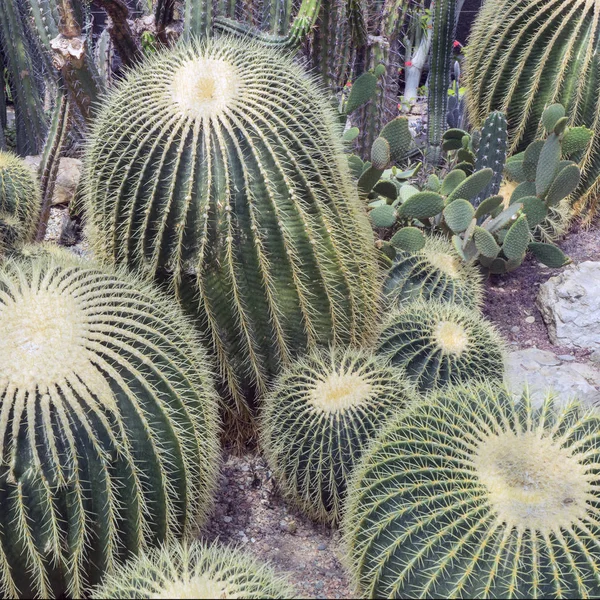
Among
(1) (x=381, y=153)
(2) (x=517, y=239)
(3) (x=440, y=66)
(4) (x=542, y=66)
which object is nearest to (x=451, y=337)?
(2) (x=517, y=239)

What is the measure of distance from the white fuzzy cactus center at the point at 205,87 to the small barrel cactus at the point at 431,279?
1.22 m

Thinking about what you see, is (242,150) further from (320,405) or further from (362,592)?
(362,592)

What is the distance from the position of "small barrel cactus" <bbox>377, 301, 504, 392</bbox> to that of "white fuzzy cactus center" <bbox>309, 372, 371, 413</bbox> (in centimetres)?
27

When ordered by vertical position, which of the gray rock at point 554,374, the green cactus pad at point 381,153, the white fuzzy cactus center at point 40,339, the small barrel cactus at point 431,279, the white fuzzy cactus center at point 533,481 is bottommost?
the gray rock at point 554,374

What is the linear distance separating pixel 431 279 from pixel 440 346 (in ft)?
2.27

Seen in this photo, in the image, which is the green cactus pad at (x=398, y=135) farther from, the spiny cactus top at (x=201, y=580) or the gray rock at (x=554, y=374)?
the spiny cactus top at (x=201, y=580)

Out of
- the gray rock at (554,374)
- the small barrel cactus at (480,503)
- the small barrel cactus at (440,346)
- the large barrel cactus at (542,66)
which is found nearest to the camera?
the small barrel cactus at (480,503)

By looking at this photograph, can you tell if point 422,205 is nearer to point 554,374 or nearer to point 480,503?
point 554,374

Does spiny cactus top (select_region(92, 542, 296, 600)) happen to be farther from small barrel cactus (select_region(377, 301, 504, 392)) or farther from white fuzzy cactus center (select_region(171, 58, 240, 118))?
white fuzzy cactus center (select_region(171, 58, 240, 118))

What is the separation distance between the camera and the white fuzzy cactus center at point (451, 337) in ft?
8.51

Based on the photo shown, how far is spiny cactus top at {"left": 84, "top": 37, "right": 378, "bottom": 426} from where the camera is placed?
7.93ft

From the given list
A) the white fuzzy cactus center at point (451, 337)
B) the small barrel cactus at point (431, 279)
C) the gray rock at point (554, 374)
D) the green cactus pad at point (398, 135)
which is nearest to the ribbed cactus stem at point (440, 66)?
the green cactus pad at point (398, 135)

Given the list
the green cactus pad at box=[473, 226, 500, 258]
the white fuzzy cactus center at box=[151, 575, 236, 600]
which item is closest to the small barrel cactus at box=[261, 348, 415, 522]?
the white fuzzy cactus center at box=[151, 575, 236, 600]

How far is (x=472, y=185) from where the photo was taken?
11.1ft
